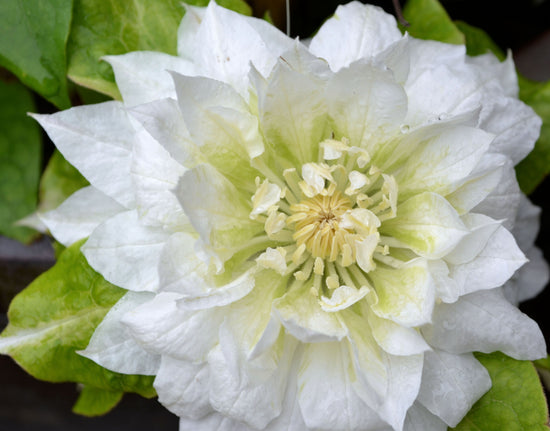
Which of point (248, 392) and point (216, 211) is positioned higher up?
point (216, 211)

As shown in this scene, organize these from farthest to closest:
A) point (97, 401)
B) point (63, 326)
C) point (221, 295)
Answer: point (97, 401)
point (63, 326)
point (221, 295)

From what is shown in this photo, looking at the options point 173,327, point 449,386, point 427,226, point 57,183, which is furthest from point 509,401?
point 57,183

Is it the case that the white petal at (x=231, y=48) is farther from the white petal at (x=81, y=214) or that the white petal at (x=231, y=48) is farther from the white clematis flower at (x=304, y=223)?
the white petal at (x=81, y=214)

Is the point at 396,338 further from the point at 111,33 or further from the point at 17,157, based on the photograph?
the point at 17,157

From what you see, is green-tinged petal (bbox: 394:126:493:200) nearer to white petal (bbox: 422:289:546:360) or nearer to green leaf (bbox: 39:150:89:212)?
white petal (bbox: 422:289:546:360)

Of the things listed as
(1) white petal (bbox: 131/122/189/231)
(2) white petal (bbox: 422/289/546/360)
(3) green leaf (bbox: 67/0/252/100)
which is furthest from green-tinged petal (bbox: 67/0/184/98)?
(2) white petal (bbox: 422/289/546/360)

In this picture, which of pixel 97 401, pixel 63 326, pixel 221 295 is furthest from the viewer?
pixel 97 401
